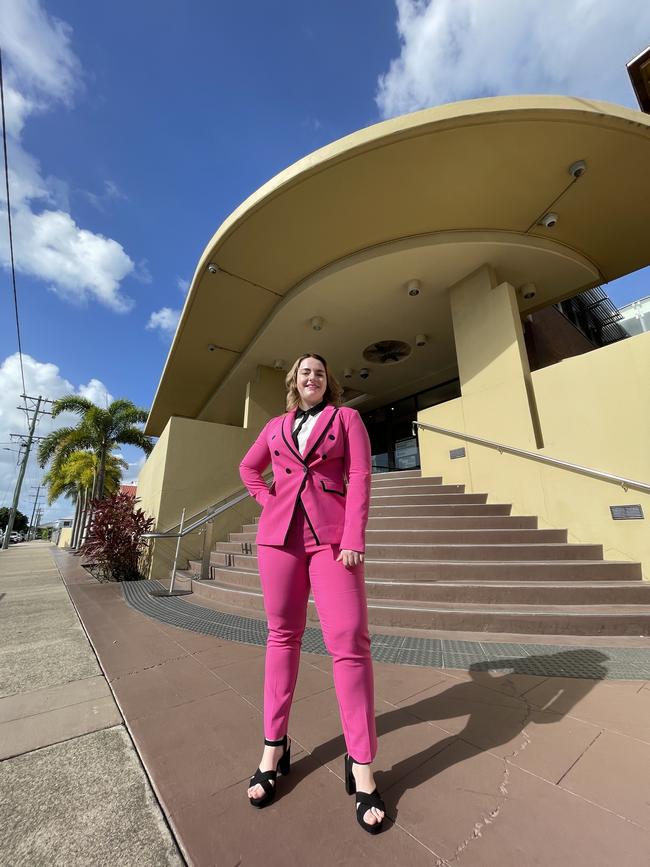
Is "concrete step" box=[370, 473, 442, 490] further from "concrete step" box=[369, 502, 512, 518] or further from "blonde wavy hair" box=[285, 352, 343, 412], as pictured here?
"blonde wavy hair" box=[285, 352, 343, 412]

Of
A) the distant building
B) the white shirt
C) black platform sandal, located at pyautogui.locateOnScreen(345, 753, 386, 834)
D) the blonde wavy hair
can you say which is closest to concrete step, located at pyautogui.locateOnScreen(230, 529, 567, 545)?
the blonde wavy hair

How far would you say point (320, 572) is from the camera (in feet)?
4.51

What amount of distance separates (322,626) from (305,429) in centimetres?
78

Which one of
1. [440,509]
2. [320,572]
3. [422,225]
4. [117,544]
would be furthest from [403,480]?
[117,544]

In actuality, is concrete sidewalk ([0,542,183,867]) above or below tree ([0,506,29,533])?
below

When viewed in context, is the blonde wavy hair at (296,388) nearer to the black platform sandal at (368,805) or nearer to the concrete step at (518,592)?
the black platform sandal at (368,805)

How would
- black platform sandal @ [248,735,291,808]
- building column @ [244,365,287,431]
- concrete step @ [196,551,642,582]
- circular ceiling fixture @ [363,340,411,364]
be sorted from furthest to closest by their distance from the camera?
building column @ [244,365,287,431]
circular ceiling fixture @ [363,340,411,364]
concrete step @ [196,551,642,582]
black platform sandal @ [248,735,291,808]

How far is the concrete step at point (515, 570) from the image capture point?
362 cm

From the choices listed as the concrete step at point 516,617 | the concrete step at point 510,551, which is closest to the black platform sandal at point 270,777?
the concrete step at point 516,617

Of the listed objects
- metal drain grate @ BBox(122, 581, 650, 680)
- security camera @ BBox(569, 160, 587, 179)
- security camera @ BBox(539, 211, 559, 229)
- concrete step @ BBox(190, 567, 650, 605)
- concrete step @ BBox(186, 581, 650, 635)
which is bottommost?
metal drain grate @ BBox(122, 581, 650, 680)

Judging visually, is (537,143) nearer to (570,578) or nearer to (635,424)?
(635,424)

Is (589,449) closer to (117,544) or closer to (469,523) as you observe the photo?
(469,523)

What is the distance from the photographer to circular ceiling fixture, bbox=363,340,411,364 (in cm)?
871

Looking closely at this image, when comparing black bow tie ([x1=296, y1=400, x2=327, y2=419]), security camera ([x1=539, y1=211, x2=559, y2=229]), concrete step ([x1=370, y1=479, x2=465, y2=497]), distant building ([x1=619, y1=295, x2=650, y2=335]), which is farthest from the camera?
distant building ([x1=619, y1=295, x2=650, y2=335])
